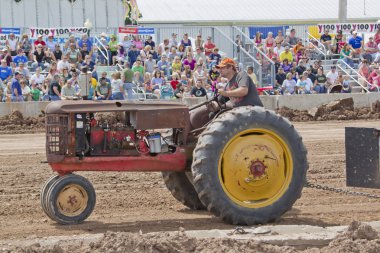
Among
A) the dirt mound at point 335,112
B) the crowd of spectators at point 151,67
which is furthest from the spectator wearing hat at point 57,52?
the dirt mound at point 335,112

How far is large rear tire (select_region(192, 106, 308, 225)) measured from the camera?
8750 millimetres

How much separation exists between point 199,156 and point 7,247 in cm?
242

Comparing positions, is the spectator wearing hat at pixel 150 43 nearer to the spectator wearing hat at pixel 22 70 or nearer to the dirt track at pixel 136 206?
the spectator wearing hat at pixel 22 70

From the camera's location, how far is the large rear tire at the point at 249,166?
8.75m

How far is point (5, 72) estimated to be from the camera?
21891 mm

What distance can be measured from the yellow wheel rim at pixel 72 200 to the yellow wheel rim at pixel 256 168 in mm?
1455

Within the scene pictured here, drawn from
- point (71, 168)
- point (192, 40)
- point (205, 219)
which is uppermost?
point (192, 40)

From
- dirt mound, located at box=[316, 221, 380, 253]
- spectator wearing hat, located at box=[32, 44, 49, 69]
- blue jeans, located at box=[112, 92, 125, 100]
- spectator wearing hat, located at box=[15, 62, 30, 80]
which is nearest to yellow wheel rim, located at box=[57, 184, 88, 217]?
dirt mound, located at box=[316, 221, 380, 253]

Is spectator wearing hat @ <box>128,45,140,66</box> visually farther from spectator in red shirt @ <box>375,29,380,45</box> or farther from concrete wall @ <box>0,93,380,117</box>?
spectator in red shirt @ <box>375,29,380,45</box>

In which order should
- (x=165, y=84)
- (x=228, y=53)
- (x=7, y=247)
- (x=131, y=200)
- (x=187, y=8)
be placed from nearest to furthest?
1. (x=7, y=247)
2. (x=131, y=200)
3. (x=165, y=84)
4. (x=228, y=53)
5. (x=187, y=8)

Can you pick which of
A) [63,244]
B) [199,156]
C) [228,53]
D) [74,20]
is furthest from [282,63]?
[63,244]

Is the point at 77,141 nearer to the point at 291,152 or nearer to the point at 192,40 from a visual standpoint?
the point at 291,152

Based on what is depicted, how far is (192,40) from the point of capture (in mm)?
26922

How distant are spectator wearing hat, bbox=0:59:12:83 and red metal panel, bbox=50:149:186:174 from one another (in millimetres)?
13335
